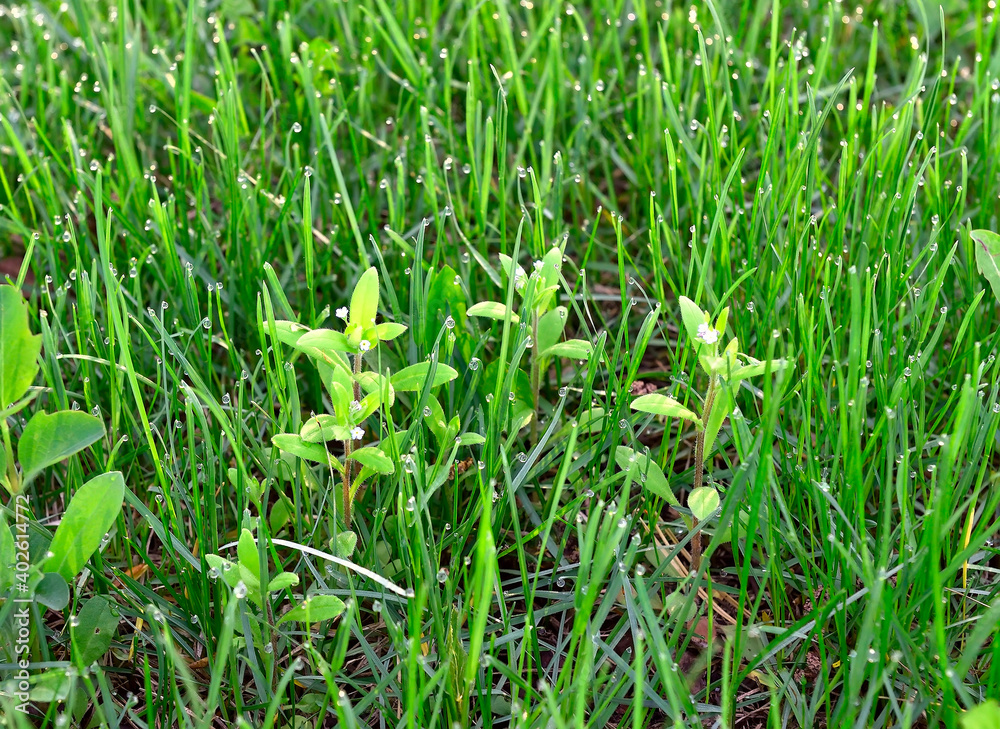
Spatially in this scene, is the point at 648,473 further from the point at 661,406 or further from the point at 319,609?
the point at 319,609

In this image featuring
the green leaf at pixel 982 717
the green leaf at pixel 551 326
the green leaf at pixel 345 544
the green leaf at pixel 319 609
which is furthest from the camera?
the green leaf at pixel 551 326

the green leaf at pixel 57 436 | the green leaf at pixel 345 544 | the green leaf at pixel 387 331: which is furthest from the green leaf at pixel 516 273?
the green leaf at pixel 57 436

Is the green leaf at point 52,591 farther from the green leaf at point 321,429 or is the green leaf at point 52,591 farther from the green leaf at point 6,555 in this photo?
the green leaf at point 321,429

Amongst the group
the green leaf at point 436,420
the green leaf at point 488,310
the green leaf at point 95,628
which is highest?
the green leaf at point 488,310

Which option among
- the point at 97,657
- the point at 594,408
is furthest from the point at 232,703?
the point at 594,408

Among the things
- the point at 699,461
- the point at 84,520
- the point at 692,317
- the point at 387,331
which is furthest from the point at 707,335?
the point at 84,520

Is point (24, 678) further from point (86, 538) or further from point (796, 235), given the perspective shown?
point (796, 235)

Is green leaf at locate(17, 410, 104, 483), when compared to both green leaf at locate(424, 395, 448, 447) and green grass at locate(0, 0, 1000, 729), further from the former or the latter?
green leaf at locate(424, 395, 448, 447)
